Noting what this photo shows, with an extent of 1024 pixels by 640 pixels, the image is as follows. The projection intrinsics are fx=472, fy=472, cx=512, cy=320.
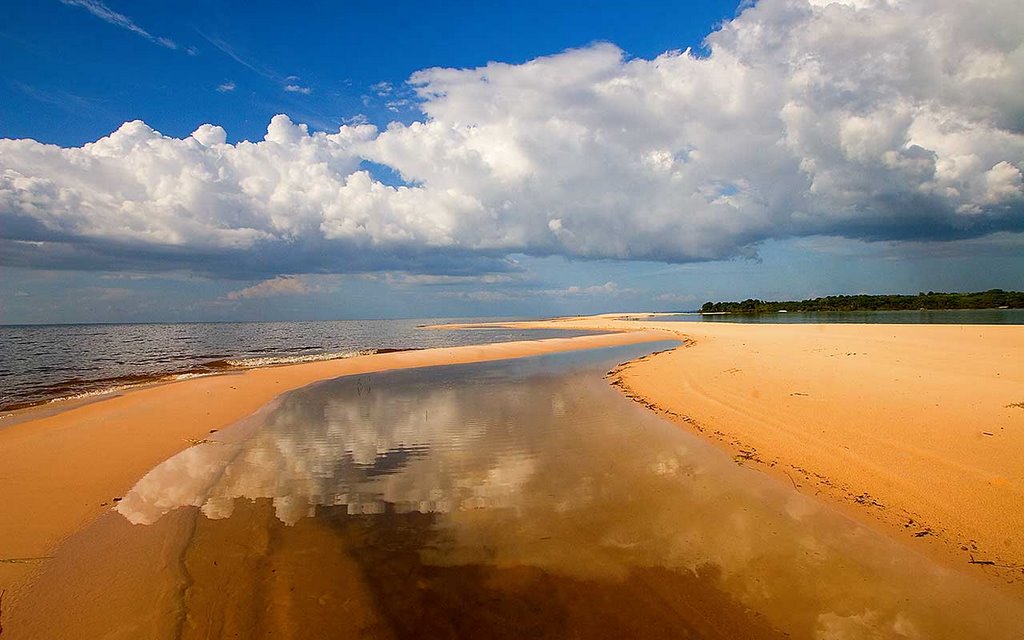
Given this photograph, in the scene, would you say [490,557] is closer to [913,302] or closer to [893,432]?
[893,432]

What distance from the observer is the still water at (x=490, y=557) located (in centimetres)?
427

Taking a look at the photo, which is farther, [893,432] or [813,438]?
[813,438]

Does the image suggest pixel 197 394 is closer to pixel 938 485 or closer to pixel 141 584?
pixel 141 584

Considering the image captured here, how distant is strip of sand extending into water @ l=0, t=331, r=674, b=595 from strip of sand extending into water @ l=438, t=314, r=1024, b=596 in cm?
1035

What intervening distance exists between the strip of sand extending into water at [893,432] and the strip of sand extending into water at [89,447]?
10350 millimetres

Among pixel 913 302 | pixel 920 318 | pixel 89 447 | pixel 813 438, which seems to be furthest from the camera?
pixel 913 302

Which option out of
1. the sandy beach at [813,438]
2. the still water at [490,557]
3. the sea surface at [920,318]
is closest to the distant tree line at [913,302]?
the sea surface at [920,318]

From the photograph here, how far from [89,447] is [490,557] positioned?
405 inches

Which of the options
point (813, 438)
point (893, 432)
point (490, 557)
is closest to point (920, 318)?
point (893, 432)

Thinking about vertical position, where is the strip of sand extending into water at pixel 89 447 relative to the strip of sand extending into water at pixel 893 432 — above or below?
below

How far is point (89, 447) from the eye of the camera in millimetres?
10328

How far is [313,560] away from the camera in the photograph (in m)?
5.43

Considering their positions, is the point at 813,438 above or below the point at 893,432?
below

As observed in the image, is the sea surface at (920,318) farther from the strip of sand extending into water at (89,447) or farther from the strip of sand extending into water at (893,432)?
the strip of sand extending into water at (89,447)
